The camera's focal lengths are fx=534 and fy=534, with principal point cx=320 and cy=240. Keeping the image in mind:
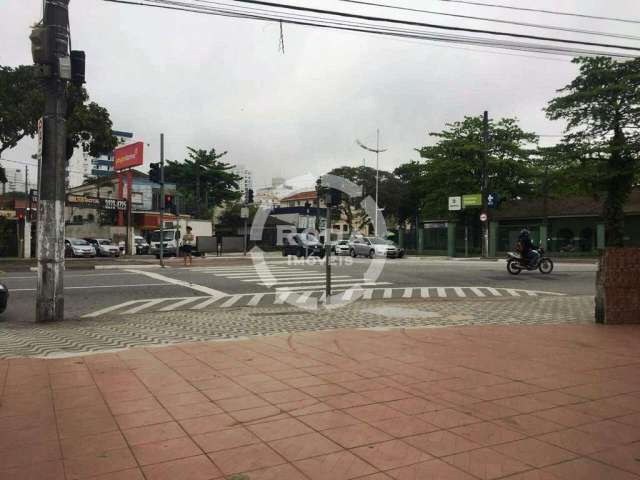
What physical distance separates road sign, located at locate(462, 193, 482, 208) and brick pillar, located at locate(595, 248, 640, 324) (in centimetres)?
3117

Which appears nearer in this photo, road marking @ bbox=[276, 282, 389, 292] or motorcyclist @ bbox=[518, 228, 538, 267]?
road marking @ bbox=[276, 282, 389, 292]

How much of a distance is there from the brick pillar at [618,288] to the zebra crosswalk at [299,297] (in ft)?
15.0

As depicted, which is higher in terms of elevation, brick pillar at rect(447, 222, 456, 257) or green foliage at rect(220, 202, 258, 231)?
green foliage at rect(220, 202, 258, 231)

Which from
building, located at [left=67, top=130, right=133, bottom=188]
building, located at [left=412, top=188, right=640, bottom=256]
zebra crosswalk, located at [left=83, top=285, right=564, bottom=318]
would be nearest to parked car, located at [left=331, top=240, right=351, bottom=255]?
building, located at [left=412, top=188, right=640, bottom=256]

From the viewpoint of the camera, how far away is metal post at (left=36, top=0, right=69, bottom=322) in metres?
8.65

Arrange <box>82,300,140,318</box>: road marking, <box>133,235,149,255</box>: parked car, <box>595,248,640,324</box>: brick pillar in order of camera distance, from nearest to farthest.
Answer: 1. <box>595,248,640,324</box>: brick pillar
2. <box>82,300,140,318</box>: road marking
3. <box>133,235,149,255</box>: parked car

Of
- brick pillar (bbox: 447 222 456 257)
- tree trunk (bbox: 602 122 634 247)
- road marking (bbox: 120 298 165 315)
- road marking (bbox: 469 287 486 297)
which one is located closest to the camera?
road marking (bbox: 120 298 165 315)

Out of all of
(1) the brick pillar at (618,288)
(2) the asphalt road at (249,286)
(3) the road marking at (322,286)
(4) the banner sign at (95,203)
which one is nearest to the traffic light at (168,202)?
(2) the asphalt road at (249,286)

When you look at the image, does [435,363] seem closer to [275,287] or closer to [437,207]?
[275,287]

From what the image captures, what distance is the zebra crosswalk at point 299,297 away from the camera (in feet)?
37.3

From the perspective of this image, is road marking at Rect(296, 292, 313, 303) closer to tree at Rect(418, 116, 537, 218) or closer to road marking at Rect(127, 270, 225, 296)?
road marking at Rect(127, 270, 225, 296)

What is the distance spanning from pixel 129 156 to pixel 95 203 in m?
6.79

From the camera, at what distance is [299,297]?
13.2 metres

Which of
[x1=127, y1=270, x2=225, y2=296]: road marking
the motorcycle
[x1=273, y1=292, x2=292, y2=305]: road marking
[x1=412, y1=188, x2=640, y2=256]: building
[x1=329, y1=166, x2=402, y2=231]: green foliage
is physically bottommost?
[x1=273, y1=292, x2=292, y2=305]: road marking
